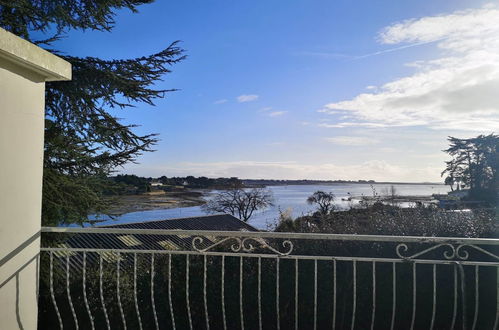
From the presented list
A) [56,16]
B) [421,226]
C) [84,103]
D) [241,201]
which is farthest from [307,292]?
[241,201]

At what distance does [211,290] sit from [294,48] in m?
6.44

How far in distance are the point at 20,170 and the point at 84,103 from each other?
12.1ft

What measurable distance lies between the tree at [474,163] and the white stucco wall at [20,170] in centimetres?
3583

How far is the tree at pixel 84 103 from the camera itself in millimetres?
5152

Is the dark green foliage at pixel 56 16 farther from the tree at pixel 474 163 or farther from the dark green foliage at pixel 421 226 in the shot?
the tree at pixel 474 163

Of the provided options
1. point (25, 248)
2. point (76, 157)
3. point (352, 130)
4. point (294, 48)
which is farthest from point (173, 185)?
point (25, 248)

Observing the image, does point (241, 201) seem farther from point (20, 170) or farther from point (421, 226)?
point (20, 170)

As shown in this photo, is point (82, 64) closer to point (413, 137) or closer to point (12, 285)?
point (12, 285)

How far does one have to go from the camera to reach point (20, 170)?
2.26 m

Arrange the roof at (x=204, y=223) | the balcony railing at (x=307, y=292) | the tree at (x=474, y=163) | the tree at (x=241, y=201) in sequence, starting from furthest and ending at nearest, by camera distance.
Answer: the tree at (x=241, y=201), the roof at (x=204, y=223), the tree at (x=474, y=163), the balcony railing at (x=307, y=292)

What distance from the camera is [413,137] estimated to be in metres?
17.4

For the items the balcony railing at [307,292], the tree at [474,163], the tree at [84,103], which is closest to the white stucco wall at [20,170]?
the balcony railing at [307,292]

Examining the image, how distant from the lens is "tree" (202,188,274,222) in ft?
161

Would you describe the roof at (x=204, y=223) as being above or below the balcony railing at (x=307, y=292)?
below
